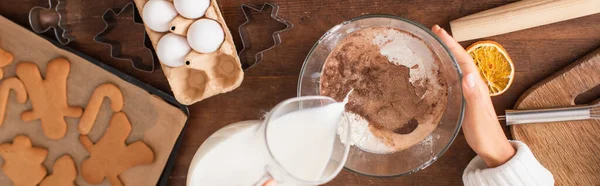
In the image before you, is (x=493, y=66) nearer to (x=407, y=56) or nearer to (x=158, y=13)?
(x=407, y=56)

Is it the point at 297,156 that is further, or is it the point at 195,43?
the point at 195,43

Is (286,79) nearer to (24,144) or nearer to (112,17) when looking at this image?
(112,17)

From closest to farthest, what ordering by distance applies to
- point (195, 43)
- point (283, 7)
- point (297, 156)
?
point (297, 156) < point (195, 43) < point (283, 7)

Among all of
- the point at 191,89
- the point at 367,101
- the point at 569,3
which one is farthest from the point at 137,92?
the point at 569,3

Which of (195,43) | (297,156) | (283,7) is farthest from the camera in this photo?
(283,7)

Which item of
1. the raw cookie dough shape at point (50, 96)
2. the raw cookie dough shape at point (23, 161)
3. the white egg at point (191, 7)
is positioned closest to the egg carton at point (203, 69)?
the white egg at point (191, 7)
